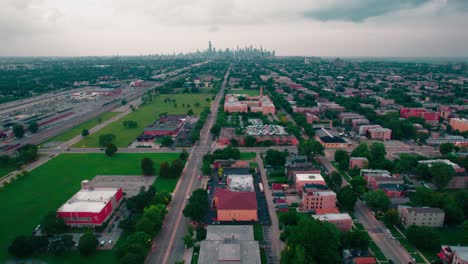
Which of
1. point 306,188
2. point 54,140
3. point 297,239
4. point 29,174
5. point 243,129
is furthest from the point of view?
point 243,129

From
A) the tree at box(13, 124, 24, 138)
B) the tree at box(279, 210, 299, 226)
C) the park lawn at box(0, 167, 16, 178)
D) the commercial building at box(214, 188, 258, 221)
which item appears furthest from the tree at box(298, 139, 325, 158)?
the tree at box(13, 124, 24, 138)

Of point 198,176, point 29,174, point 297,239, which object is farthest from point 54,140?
point 297,239

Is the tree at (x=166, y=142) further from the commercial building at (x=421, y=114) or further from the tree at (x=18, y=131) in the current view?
the commercial building at (x=421, y=114)

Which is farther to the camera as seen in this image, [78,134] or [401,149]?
[78,134]

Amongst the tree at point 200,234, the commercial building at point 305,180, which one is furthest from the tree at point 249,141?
the tree at point 200,234

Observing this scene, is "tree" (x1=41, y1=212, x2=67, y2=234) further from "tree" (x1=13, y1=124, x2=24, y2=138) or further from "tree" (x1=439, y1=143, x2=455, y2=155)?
"tree" (x1=439, y1=143, x2=455, y2=155)

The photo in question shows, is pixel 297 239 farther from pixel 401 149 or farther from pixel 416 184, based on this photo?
pixel 401 149

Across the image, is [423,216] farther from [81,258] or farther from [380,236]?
[81,258]
